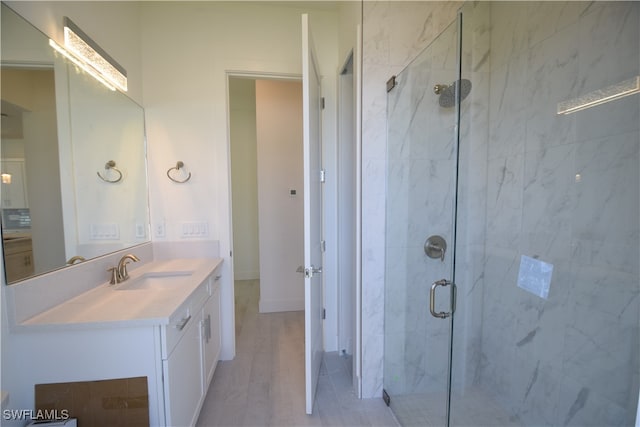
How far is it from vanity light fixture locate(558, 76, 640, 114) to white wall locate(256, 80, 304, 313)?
2299 millimetres

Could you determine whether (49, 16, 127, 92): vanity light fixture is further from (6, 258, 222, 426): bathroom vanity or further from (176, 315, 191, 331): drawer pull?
(176, 315, 191, 331): drawer pull

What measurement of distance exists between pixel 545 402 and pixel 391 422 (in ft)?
2.75

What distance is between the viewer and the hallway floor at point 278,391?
5.16 feet

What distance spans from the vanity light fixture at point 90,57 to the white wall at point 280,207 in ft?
4.63

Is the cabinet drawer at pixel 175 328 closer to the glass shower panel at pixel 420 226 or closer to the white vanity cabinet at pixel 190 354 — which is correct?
the white vanity cabinet at pixel 190 354

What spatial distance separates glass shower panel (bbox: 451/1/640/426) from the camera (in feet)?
3.56

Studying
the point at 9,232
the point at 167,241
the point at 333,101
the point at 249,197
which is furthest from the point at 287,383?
the point at 249,197

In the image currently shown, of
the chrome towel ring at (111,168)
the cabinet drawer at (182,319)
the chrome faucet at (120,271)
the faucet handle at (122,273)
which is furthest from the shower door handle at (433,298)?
the chrome towel ring at (111,168)

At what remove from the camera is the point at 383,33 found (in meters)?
1.58

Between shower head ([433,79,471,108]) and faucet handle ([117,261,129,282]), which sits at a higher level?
shower head ([433,79,471,108])

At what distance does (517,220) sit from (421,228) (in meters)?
0.55

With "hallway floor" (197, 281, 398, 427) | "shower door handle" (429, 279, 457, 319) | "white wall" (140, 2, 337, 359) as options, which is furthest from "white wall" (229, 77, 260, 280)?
"shower door handle" (429, 279, 457, 319)

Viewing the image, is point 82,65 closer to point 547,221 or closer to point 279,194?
point 279,194

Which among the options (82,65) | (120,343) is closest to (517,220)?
(120,343)
